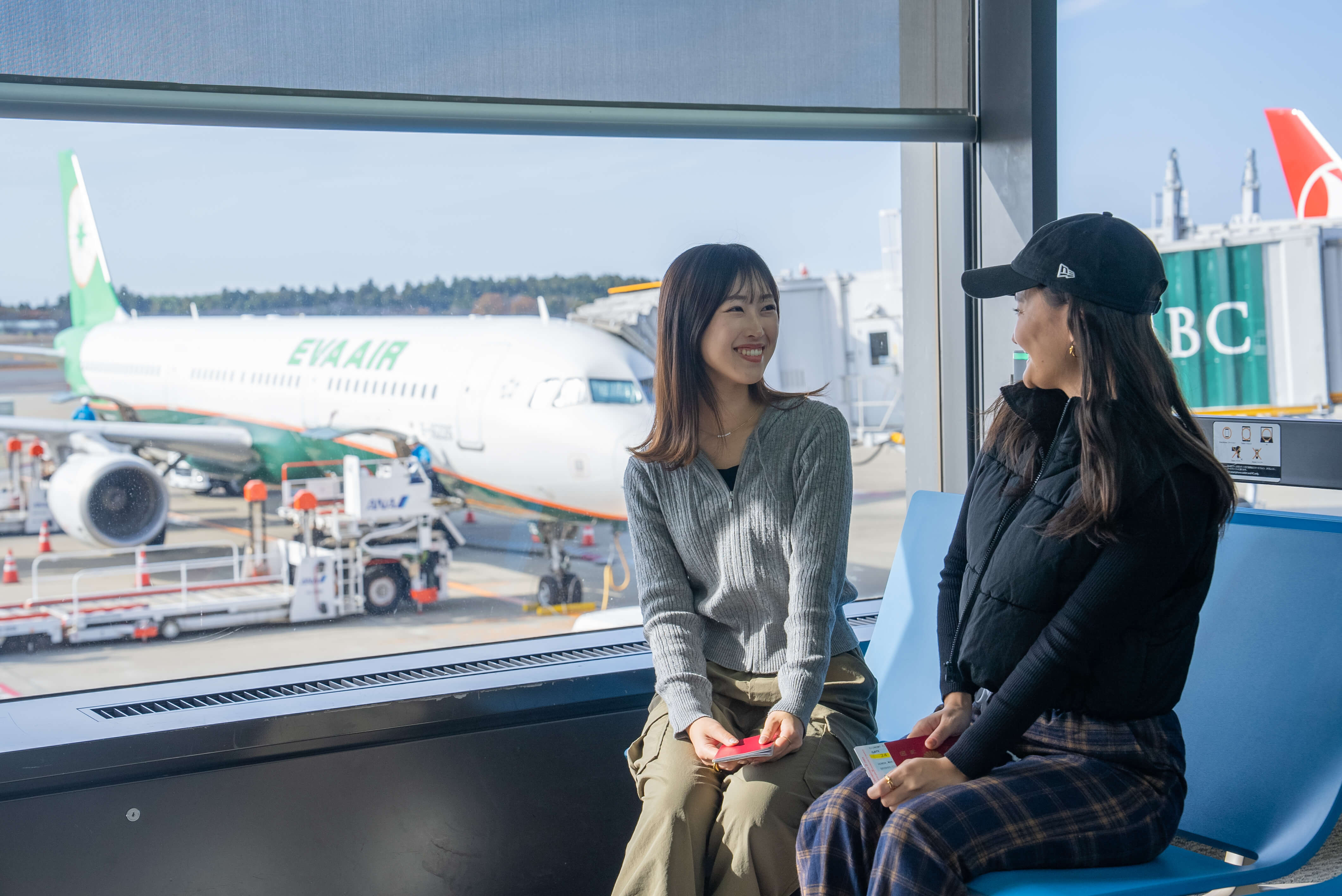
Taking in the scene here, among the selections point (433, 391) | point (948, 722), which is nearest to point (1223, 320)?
point (433, 391)

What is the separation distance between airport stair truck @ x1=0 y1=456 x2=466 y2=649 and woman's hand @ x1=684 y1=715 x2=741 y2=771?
21.1 ft

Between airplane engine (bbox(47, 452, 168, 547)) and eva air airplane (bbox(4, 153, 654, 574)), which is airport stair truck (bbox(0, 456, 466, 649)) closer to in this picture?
airplane engine (bbox(47, 452, 168, 547))

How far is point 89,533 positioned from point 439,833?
803 centimetres

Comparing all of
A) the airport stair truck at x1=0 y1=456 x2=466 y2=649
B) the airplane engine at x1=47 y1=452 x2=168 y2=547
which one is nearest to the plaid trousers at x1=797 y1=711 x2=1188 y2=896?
the airport stair truck at x1=0 y1=456 x2=466 y2=649

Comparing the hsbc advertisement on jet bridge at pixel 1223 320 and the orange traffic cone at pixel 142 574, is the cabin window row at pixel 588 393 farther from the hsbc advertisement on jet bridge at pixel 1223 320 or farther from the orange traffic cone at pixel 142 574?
the hsbc advertisement on jet bridge at pixel 1223 320

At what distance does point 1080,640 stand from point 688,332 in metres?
0.60

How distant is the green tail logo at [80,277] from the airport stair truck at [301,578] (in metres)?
4.07

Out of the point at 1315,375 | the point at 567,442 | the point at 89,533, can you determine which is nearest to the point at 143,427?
the point at 89,533

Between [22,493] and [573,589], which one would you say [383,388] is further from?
[22,493]

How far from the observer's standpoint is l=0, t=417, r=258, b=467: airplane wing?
9617 mm

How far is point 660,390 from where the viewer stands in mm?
1321

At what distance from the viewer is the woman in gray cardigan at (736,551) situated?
1176mm

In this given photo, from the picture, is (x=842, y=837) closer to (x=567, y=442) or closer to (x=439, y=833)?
(x=439, y=833)

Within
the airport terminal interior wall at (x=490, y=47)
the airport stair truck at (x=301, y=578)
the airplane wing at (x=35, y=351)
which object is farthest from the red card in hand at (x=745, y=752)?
the airplane wing at (x=35, y=351)
